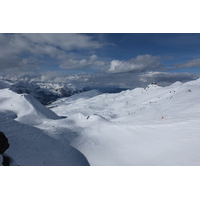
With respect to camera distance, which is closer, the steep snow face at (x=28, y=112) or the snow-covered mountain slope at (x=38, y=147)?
the snow-covered mountain slope at (x=38, y=147)

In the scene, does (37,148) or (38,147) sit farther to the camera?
(38,147)

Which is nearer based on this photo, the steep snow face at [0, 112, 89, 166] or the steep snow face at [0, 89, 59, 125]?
the steep snow face at [0, 112, 89, 166]

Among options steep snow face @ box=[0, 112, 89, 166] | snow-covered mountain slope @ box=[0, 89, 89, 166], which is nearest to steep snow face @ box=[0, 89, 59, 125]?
snow-covered mountain slope @ box=[0, 89, 89, 166]

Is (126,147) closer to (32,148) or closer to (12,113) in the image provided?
(32,148)

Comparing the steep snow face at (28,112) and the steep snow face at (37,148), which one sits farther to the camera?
the steep snow face at (28,112)

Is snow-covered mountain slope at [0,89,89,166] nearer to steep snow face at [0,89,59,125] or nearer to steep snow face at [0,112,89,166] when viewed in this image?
steep snow face at [0,112,89,166]

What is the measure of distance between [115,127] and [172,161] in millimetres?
10140

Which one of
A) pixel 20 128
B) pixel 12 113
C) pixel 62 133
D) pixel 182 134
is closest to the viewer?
pixel 182 134

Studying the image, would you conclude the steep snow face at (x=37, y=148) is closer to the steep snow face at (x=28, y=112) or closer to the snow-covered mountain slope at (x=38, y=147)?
the snow-covered mountain slope at (x=38, y=147)

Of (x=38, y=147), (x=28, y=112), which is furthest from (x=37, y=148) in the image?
(x=28, y=112)

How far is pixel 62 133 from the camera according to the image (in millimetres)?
17953

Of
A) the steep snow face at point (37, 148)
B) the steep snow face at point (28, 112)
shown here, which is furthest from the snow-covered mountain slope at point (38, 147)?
the steep snow face at point (28, 112)

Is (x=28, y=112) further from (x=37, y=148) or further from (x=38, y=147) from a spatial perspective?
(x=37, y=148)

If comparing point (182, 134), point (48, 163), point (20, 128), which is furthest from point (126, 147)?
point (20, 128)
